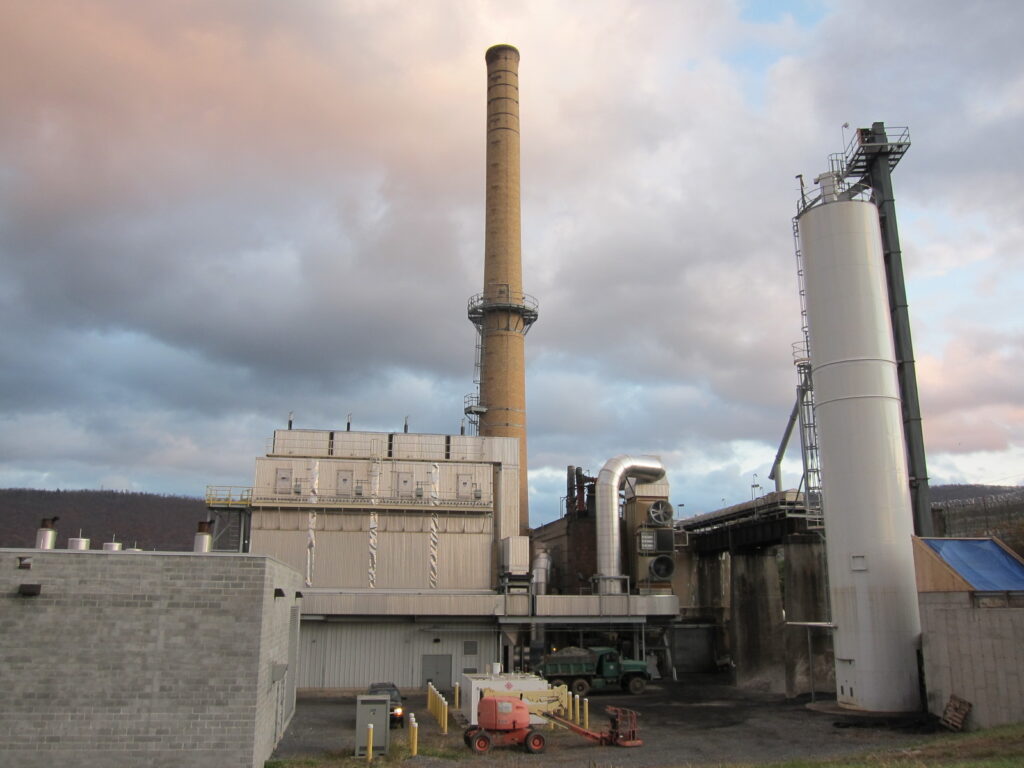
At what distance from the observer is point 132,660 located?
1714 centimetres

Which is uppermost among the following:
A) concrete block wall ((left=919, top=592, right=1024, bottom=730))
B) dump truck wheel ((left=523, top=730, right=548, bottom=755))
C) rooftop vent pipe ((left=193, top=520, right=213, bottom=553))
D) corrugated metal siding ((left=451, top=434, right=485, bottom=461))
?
corrugated metal siding ((left=451, top=434, right=485, bottom=461))

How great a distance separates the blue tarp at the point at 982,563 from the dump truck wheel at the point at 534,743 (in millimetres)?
14034

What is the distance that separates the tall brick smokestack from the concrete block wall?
2526 centimetres

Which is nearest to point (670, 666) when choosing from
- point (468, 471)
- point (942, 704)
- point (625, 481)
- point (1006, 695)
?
point (625, 481)

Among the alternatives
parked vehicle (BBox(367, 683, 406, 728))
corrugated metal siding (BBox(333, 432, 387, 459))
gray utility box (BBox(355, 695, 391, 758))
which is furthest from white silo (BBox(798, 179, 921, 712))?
corrugated metal siding (BBox(333, 432, 387, 459))

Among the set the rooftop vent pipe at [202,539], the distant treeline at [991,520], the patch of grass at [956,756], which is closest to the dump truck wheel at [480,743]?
the patch of grass at [956,756]

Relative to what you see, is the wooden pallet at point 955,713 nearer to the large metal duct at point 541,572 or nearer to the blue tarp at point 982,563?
the blue tarp at point 982,563

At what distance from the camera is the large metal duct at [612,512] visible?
41.2 metres

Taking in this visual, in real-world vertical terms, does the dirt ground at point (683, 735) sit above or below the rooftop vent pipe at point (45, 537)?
below

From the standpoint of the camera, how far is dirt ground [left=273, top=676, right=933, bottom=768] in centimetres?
2069

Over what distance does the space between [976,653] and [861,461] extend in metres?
7.58

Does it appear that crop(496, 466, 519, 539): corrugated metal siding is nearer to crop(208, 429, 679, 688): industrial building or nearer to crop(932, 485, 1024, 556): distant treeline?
crop(208, 429, 679, 688): industrial building

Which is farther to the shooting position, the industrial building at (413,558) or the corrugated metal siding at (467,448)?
the corrugated metal siding at (467,448)

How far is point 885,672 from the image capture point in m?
27.4
